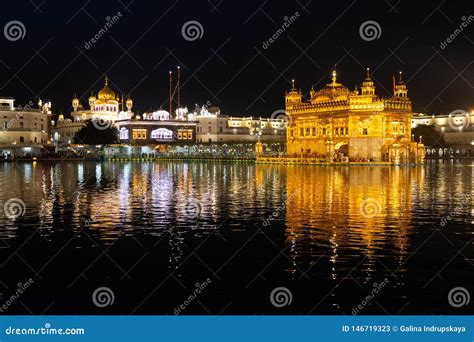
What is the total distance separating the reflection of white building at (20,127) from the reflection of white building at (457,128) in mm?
77366

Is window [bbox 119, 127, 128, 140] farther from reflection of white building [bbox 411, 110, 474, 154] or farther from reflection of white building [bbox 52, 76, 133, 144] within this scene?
reflection of white building [bbox 411, 110, 474, 154]

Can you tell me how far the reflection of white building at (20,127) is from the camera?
114750 mm

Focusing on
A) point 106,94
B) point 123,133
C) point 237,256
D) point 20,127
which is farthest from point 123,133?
point 237,256

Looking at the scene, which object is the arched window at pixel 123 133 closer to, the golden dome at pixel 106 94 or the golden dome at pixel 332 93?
the golden dome at pixel 106 94

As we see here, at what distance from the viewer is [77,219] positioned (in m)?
23.3

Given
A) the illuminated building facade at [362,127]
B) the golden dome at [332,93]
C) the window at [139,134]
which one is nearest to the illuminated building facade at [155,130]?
the window at [139,134]

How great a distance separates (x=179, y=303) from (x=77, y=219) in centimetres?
1170

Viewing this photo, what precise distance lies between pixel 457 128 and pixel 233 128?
178 ft

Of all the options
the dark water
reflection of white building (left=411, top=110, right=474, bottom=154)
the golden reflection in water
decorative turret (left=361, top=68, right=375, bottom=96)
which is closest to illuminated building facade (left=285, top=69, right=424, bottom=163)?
decorative turret (left=361, top=68, right=375, bottom=96)

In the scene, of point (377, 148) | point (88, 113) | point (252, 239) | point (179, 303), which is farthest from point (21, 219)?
point (88, 113)

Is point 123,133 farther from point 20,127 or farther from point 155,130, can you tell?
point 20,127

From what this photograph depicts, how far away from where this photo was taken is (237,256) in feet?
54.6

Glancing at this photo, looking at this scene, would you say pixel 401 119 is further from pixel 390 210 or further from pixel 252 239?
pixel 252 239

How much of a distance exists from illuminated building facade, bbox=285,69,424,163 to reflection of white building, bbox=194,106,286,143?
2007 inches
